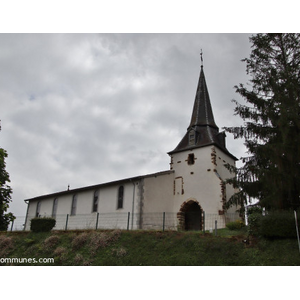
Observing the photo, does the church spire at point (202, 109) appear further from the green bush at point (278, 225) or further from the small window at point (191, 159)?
the green bush at point (278, 225)

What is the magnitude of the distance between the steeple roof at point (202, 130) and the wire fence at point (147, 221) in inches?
233

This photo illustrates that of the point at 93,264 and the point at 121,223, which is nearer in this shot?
the point at 93,264

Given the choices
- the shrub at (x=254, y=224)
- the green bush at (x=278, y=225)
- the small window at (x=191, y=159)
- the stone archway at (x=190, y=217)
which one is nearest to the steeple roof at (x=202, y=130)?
the small window at (x=191, y=159)

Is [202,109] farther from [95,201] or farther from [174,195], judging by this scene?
[95,201]

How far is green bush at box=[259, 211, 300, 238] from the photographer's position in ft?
35.9

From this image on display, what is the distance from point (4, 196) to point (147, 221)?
9764 millimetres

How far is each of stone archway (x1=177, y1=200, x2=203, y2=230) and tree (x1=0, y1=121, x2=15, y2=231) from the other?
1245cm

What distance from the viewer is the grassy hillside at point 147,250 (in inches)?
425

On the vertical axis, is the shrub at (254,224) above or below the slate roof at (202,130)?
below

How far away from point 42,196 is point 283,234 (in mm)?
24451

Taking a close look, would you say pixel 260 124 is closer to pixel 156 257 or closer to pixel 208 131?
pixel 156 257

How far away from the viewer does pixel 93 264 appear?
1254cm

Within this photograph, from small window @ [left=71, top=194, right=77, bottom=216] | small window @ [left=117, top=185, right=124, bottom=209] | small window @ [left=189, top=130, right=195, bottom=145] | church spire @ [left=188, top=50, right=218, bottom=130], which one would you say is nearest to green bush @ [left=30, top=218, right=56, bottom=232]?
small window @ [left=117, top=185, right=124, bottom=209]

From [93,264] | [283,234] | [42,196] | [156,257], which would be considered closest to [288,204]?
[283,234]
